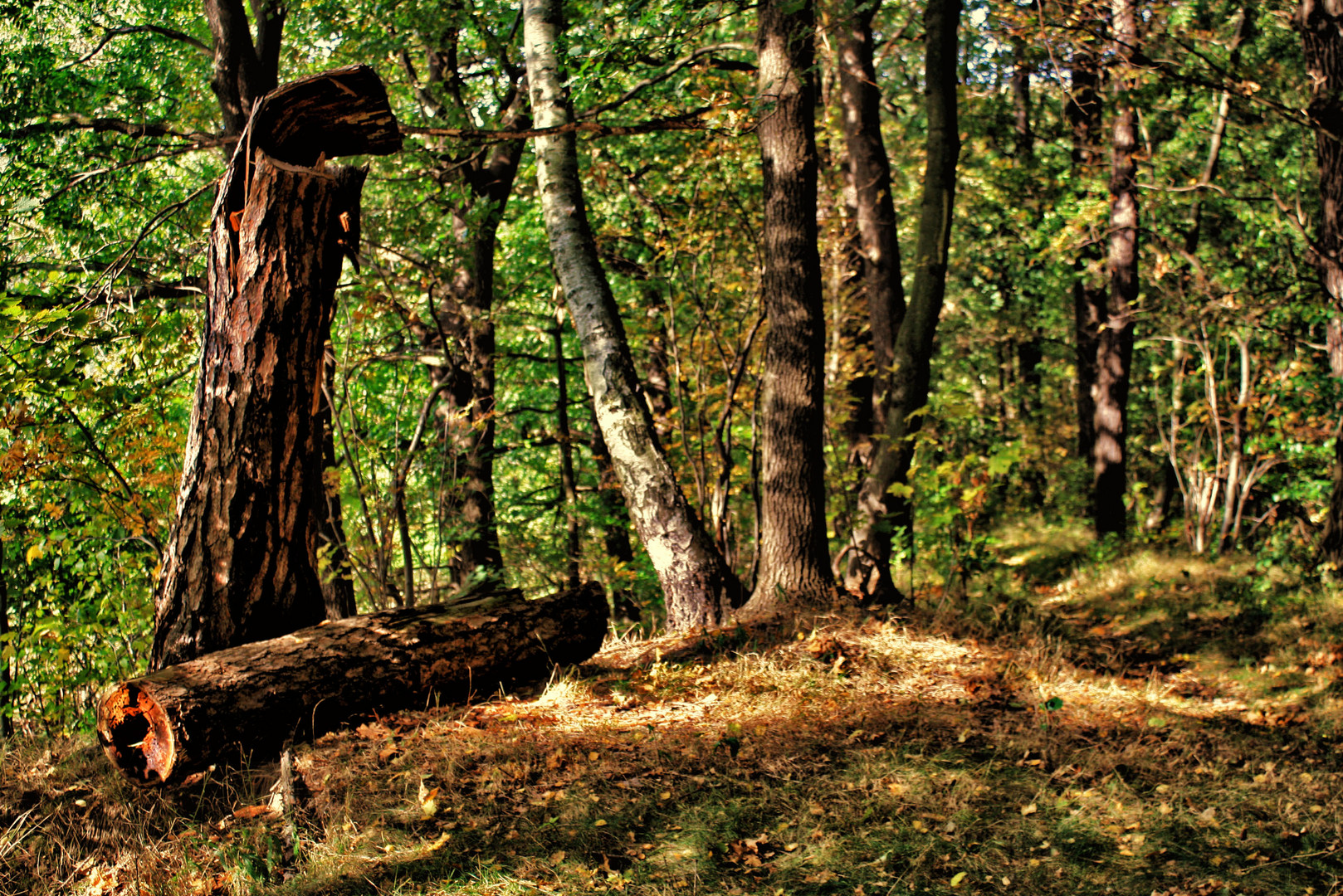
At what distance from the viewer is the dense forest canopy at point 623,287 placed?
5840 mm

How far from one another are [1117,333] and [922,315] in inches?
217

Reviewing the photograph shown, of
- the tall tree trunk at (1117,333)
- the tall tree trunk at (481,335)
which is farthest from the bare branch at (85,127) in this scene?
the tall tree trunk at (1117,333)

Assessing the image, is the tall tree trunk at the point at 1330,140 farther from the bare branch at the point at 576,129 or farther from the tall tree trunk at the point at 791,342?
the bare branch at the point at 576,129

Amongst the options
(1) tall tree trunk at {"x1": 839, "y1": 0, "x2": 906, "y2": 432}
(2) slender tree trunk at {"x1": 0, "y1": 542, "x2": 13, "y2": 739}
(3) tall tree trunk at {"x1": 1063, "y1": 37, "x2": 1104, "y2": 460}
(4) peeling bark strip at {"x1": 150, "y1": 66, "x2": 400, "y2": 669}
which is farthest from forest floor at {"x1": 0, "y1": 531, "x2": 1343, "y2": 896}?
(3) tall tree trunk at {"x1": 1063, "y1": 37, "x2": 1104, "y2": 460}

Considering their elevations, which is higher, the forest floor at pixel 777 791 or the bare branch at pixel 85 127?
the bare branch at pixel 85 127

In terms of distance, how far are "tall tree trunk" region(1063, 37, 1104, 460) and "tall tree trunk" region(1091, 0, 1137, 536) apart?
12.5 inches

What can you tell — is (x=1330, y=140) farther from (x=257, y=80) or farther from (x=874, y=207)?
(x=257, y=80)

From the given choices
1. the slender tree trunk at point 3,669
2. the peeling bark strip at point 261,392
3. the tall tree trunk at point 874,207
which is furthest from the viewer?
the tall tree trunk at point 874,207

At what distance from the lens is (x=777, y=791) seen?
3.78 m

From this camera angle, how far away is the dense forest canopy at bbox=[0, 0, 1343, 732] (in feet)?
19.2

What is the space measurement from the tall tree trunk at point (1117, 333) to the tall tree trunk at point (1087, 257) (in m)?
0.32

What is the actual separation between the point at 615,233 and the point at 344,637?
5127 millimetres

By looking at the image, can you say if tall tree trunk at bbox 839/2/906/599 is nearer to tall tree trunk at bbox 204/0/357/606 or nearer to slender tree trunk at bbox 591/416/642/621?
slender tree trunk at bbox 591/416/642/621

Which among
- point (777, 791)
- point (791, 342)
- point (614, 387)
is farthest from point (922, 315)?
point (777, 791)
